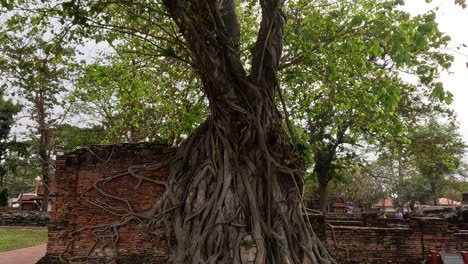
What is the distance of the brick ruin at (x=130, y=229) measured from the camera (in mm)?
7004

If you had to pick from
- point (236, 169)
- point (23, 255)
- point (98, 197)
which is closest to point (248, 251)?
point (236, 169)

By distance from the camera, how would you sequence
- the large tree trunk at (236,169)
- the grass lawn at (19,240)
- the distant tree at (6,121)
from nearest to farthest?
the large tree trunk at (236,169)
the grass lawn at (19,240)
the distant tree at (6,121)

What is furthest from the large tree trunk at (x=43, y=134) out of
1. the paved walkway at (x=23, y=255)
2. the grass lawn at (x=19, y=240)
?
A: the paved walkway at (x=23, y=255)

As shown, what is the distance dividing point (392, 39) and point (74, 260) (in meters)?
5.86

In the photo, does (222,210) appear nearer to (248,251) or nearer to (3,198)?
(248,251)

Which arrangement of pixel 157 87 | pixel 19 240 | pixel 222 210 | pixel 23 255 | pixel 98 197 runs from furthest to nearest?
pixel 19 240, pixel 23 255, pixel 157 87, pixel 98 197, pixel 222 210

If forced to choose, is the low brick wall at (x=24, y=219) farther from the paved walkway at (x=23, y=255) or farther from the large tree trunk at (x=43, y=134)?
the paved walkway at (x=23, y=255)

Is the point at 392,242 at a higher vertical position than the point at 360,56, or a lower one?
lower

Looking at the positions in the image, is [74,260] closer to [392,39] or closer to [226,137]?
[226,137]

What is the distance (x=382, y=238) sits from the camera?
8125mm

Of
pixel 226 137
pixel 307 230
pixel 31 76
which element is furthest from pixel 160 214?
pixel 31 76

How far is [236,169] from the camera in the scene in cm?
636

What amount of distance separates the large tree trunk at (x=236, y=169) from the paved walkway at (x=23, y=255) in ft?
19.2

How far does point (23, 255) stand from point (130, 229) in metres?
6.54
